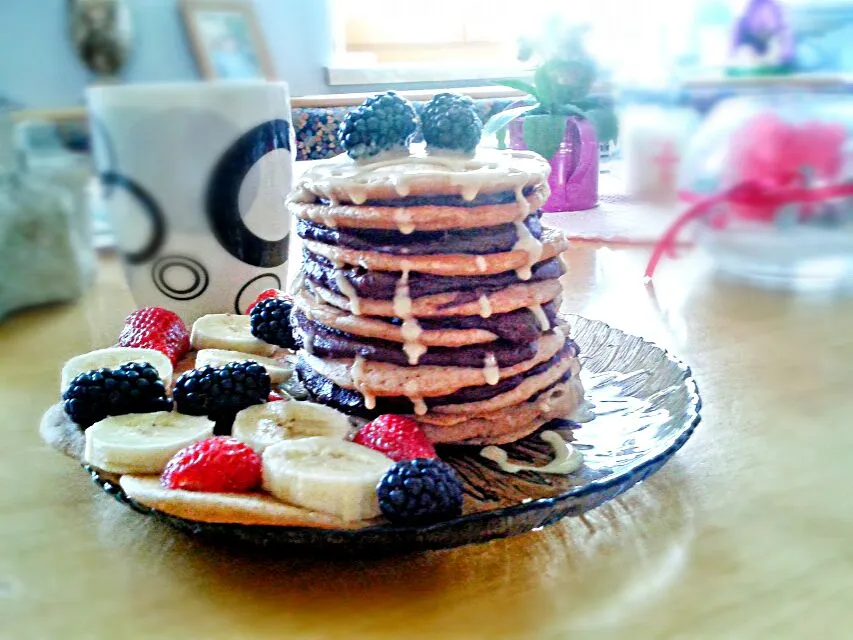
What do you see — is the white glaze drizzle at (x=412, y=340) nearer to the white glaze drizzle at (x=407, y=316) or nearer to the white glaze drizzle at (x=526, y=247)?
the white glaze drizzle at (x=407, y=316)

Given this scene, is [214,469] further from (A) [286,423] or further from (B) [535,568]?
(B) [535,568]

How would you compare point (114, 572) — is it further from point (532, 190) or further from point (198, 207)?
point (198, 207)

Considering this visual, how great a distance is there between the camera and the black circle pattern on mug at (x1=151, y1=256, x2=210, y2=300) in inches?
56.2

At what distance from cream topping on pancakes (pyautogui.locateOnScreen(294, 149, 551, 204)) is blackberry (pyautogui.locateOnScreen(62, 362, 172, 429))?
0.31 metres

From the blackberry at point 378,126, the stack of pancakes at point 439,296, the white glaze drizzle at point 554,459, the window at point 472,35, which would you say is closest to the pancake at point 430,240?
the stack of pancakes at point 439,296

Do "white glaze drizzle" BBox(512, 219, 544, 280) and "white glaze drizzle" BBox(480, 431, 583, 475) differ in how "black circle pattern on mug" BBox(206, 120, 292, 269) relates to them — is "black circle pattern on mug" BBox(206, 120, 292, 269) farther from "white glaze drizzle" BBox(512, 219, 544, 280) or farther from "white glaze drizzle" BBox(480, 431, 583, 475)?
"white glaze drizzle" BBox(480, 431, 583, 475)

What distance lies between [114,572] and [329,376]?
37 cm

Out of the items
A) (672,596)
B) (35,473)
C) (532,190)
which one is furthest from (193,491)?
(532,190)

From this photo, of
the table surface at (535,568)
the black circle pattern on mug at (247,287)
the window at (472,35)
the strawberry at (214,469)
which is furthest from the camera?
the window at (472,35)

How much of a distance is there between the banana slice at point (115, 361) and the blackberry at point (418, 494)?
0.48 m

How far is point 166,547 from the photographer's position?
2.40 feet

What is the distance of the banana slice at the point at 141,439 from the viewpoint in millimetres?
794

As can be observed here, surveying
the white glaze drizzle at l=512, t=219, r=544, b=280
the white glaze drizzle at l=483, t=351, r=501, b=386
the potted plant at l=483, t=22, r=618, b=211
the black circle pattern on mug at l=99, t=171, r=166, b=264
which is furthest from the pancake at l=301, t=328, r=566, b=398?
the potted plant at l=483, t=22, r=618, b=211

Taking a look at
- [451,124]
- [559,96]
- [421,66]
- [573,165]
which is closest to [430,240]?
[451,124]
